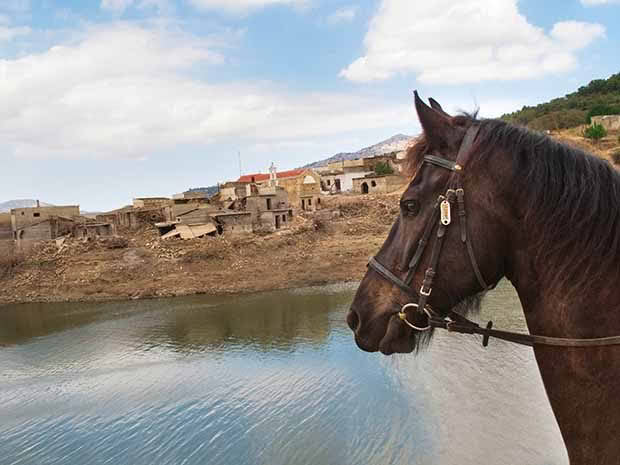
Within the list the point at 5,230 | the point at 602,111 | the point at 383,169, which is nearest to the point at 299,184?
the point at 383,169

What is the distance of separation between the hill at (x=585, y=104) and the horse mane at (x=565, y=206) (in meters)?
53.7

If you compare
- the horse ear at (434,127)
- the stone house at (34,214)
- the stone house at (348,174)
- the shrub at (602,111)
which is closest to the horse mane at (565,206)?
the horse ear at (434,127)

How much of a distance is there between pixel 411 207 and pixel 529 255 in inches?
19.6

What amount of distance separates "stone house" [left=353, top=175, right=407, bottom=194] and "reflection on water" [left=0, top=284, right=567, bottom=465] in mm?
31011

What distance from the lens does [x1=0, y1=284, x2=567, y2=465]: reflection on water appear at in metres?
8.52

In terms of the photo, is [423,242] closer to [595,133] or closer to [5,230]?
[5,230]

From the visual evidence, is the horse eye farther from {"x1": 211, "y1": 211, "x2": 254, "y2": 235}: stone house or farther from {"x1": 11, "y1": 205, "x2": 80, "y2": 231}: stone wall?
{"x1": 11, "y1": 205, "x2": 80, "y2": 231}: stone wall

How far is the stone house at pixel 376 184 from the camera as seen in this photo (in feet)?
160

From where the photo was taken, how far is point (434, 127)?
1.88m

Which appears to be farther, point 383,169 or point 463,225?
point 383,169

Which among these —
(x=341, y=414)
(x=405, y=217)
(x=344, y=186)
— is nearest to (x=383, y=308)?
(x=405, y=217)

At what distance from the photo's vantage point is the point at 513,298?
58.2 feet

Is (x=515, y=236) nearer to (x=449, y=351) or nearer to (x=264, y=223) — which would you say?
(x=449, y=351)

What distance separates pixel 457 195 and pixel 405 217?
239 millimetres
